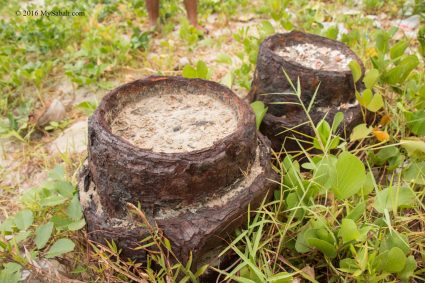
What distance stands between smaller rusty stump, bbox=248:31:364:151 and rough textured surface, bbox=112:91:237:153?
0.39 metres

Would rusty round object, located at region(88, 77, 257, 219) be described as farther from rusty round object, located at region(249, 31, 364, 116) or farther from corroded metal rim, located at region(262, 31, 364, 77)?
corroded metal rim, located at region(262, 31, 364, 77)

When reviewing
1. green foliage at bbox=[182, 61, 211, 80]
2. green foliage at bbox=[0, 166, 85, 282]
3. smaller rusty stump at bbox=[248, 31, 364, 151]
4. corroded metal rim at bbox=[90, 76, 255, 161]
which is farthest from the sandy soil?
green foliage at bbox=[0, 166, 85, 282]

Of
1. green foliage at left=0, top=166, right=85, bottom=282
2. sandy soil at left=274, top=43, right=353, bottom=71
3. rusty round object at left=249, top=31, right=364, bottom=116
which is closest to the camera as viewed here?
green foliage at left=0, top=166, right=85, bottom=282

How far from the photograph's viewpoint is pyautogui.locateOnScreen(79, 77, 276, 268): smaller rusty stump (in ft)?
4.41

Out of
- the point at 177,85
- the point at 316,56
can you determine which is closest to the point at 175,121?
the point at 177,85

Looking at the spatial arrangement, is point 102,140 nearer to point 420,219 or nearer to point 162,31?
point 420,219

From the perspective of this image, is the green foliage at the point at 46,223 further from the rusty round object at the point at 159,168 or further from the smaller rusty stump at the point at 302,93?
the smaller rusty stump at the point at 302,93

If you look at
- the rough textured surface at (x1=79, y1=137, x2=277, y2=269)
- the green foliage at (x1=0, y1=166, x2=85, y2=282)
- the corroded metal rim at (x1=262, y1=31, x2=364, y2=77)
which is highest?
the corroded metal rim at (x1=262, y1=31, x2=364, y2=77)

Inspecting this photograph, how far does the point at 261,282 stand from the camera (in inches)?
52.0

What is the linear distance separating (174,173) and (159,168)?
2.1 inches

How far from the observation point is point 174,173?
4.34 ft

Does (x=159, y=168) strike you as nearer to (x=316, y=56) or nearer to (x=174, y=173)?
(x=174, y=173)

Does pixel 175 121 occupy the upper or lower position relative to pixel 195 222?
upper

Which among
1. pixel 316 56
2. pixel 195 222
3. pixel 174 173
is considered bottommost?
pixel 195 222
